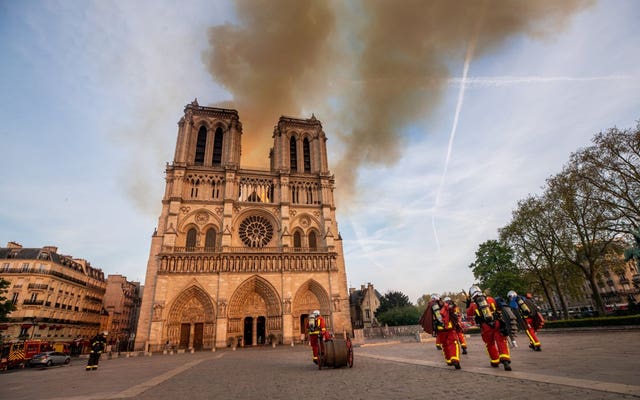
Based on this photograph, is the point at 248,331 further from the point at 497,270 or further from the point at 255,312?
the point at 497,270

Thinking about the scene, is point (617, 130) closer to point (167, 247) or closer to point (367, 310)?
point (167, 247)

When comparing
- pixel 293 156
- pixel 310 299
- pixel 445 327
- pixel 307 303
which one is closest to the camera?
pixel 445 327

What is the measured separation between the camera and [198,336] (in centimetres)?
2703

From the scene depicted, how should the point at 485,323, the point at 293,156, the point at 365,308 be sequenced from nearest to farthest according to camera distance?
the point at 485,323 < the point at 293,156 < the point at 365,308

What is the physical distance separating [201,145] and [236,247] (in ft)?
44.2

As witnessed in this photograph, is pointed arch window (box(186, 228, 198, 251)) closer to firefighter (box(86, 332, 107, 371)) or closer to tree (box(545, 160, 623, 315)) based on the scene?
firefighter (box(86, 332, 107, 371))

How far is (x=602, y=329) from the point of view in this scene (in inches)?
628

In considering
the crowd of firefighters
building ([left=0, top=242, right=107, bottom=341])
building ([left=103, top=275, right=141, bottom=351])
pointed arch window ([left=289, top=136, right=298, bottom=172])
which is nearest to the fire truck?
building ([left=0, top=242, right=107, bottom=341])

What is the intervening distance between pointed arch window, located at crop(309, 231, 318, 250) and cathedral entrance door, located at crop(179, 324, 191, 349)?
1414 cm

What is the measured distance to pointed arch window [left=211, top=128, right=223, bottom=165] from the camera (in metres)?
35.0

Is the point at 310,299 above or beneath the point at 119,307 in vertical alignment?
beneath

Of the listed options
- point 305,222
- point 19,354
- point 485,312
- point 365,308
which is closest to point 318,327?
point 485,312

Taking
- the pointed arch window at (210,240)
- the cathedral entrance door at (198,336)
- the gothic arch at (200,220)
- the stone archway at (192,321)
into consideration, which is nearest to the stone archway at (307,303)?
the stone archway at (192,321)

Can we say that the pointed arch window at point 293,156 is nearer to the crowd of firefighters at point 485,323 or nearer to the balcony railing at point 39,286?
the balcony railing at point 39,286
